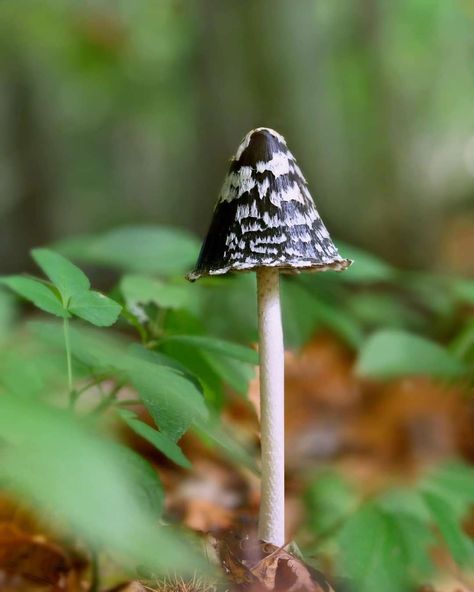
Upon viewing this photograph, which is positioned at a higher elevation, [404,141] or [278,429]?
[404,141]

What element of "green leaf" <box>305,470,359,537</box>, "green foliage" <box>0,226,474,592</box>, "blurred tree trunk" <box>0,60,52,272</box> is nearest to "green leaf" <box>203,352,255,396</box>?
"green foliage" <box>0,226,474,592</box>

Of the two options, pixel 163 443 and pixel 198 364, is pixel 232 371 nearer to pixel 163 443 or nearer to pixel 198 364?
pixel 198 364

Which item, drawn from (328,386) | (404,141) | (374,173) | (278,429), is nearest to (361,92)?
(404,141)

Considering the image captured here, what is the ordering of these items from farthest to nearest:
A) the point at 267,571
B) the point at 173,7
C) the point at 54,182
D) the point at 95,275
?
the point at 54,182 < the point at 173,7 < the point at 95,275 < the point at 267,571

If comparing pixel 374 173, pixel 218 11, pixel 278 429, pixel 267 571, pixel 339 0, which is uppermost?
pixel 339 0

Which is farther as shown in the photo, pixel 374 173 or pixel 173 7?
pixel 173 7

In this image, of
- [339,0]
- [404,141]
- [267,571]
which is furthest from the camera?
[339,0]

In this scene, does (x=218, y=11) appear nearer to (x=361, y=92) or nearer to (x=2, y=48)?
(x=361, y=92)

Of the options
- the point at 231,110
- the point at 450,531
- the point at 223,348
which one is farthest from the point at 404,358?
the point at 231,110
